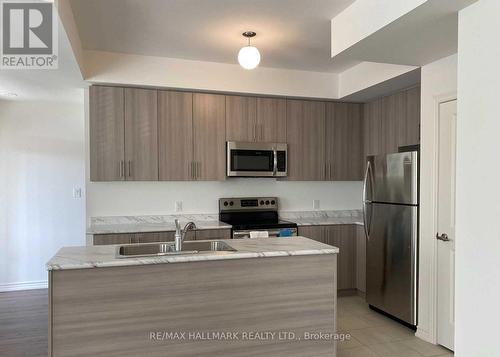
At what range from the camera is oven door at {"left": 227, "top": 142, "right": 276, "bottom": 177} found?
14.0 ft

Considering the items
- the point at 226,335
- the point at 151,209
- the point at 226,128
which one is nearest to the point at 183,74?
the point at 226,128

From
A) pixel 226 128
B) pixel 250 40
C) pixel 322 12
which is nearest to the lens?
pixel 322 12

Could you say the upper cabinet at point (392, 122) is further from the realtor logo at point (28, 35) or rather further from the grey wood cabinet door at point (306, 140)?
the realtor logo at point (28, 35)

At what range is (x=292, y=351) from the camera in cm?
246

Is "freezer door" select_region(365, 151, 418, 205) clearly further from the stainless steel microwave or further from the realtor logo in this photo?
the realtor logo

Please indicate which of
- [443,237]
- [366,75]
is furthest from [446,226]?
[366,75]

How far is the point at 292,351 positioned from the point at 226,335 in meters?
0.48

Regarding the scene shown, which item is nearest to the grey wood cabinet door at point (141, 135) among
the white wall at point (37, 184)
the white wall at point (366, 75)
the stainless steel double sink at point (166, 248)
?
the white wall at point (37, 184)

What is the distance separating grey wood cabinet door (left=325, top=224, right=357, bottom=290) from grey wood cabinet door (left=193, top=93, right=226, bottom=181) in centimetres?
149

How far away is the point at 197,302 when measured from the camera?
227cm

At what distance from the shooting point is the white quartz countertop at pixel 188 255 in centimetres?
208

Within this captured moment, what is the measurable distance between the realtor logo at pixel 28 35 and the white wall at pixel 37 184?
1759mm

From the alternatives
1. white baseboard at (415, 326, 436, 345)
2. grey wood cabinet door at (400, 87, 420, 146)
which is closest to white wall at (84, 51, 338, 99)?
grey wood cabinet door at (400, 87, 420, 146)

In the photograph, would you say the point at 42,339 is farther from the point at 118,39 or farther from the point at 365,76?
the point at 365,76
